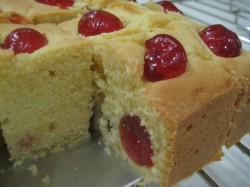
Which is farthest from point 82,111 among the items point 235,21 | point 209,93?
point 235,21

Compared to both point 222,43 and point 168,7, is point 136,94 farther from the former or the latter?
point 168,7

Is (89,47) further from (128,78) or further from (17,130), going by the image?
(17,130)

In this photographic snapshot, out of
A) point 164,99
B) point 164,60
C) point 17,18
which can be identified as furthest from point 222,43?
point 17,18

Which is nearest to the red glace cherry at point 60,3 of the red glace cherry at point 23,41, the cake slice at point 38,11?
the cake slice at point 38,11

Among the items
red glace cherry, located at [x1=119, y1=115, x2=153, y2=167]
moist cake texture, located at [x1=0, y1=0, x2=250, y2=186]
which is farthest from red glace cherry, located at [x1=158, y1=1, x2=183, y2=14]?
red glace cherry, located at [x1=119, y1=115, x2=153, y2=167]

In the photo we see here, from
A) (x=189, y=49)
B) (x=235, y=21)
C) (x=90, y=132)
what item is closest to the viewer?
(x=189, y=49)
